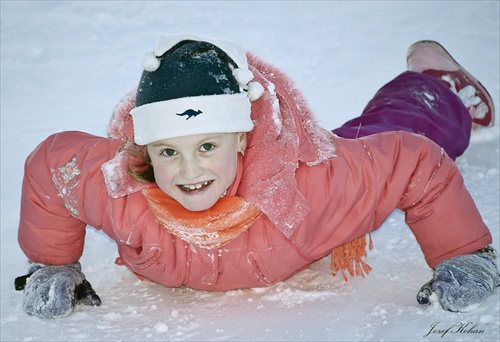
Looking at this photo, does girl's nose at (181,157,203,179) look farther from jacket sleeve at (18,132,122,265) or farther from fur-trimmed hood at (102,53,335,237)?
jacket sleeve at (18,132,122,265)

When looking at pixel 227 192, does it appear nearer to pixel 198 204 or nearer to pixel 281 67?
pixel 198 204

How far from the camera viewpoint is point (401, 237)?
1.83 m

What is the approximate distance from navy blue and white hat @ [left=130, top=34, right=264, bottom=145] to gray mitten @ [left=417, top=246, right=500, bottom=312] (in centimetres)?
51

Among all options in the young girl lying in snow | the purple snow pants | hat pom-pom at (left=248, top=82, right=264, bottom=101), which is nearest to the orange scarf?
the young girl lying in snow

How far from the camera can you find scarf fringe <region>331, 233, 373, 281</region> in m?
1.62

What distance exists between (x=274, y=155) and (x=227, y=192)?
0.13 m

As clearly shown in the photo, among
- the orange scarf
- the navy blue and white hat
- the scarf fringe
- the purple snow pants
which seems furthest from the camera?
the purple snow pants

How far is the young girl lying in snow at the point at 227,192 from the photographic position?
4.65 ft

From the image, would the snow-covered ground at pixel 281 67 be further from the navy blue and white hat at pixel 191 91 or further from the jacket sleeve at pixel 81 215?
the navy blue and white hat at pixel 191 91

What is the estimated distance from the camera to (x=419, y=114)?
7.07ft

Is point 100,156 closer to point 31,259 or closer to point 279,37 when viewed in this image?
point 31,259

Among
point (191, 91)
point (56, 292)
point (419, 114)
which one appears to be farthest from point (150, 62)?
point (419, 114)

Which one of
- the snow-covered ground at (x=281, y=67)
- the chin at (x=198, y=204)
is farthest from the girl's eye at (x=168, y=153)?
the snow-covered ground at (x=281, y=67)

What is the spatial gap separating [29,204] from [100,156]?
228mm
